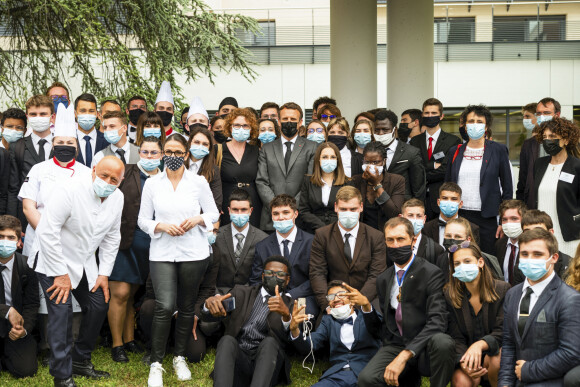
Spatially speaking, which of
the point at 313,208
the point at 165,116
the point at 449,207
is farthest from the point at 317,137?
the point at 449,207

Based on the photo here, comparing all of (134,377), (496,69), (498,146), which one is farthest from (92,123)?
(496,69)

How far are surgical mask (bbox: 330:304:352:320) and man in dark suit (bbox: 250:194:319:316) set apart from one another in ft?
2.28

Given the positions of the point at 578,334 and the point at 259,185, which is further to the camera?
the point at 259,185

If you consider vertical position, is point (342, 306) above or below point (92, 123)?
below

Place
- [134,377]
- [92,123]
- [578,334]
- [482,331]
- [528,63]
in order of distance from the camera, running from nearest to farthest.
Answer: [578,334] < [482,331] < [134,377] < [92,123] < [528,63]

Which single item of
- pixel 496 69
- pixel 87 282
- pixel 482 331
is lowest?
pixel 482 331

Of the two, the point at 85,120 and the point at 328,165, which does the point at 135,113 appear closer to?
the point at 85,120

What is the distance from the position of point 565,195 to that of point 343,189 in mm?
2356

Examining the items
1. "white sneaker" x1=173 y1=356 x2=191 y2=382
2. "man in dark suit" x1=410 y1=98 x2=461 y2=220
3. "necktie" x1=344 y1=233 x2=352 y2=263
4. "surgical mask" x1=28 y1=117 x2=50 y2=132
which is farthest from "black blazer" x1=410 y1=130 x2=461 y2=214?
"surgical mask" x1=28 y1=117 x2=50 y2=132

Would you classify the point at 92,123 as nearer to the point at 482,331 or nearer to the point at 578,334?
the point at 482,331

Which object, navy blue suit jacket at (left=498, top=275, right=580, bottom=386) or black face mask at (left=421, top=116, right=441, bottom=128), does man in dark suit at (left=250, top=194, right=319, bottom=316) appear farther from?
black face mask at (left=421, top=116, right=441, bottom=128)

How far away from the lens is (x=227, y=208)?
339 inches

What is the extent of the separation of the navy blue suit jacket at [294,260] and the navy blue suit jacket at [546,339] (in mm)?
2225

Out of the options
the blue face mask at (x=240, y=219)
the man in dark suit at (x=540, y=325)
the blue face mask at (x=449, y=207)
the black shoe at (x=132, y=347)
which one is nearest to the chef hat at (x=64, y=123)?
the blue face mask at (x=240, y=219)
